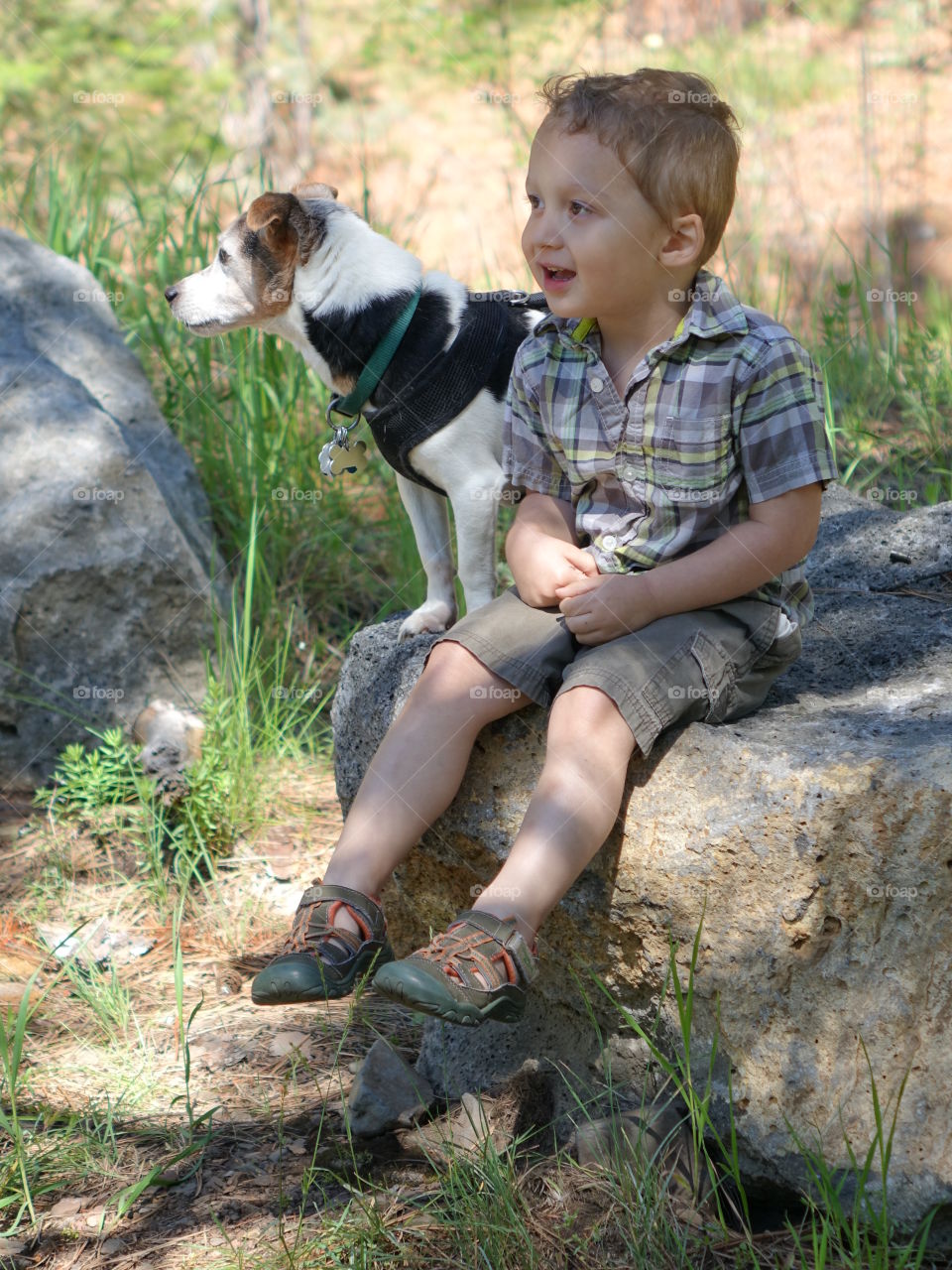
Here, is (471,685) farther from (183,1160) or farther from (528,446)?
(183,1160)

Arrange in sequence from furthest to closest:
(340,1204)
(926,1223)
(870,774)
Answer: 1. (340,1204)
2. (870,774)
3. (926,1223)

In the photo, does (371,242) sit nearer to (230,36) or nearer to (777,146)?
(777,146)

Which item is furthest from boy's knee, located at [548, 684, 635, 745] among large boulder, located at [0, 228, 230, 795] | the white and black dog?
large boulder, located at [0, 228, 230, 795]

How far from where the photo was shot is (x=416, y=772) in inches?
84.4

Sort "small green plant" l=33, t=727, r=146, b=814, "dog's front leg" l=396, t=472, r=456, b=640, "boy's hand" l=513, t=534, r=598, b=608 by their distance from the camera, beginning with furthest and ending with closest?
"small green plant" l=33, t=727, r=146, b=814
"dog's front leg" l=396, t=472, r=456, b=640
"boy's hand" l=513, t=534, r=598, b=608

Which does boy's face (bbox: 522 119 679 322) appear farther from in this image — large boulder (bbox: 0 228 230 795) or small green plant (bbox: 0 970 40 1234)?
large boulder (bbox: 0 228 230 795)

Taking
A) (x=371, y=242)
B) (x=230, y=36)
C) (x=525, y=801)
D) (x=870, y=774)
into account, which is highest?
(x=230, y=36)

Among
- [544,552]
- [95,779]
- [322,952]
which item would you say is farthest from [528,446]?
[95,779]

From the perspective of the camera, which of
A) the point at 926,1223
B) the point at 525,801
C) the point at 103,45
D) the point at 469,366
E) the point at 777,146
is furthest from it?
the point at 103,45

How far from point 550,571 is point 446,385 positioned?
23.1 inches

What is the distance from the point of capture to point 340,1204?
202 centimetres

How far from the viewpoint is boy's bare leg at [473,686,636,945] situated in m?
1.91

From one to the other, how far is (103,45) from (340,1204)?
955cm

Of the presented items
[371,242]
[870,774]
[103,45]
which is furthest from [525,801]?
[103,45]
